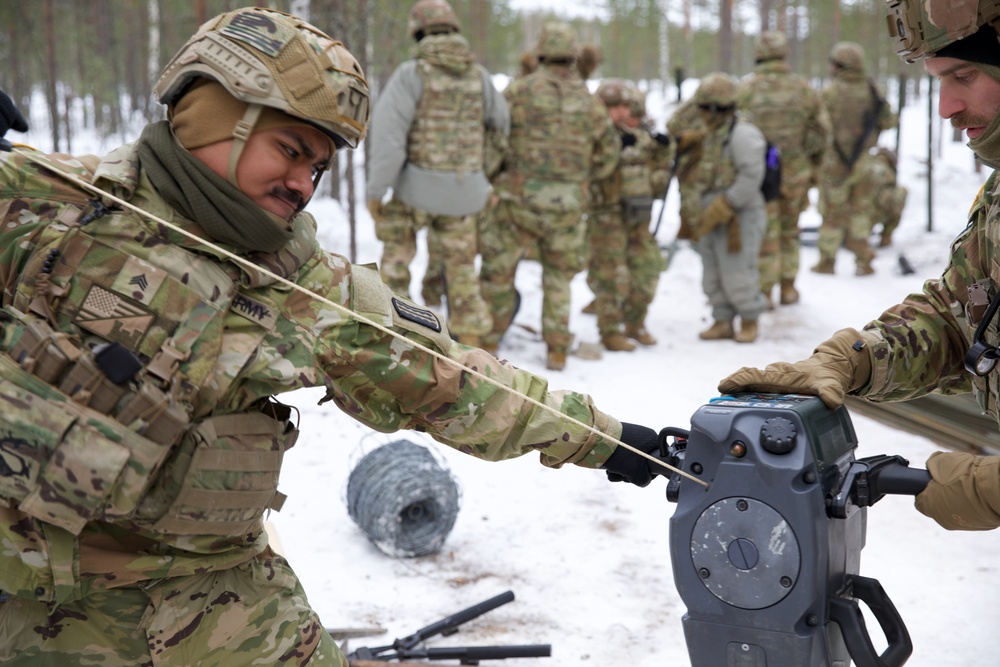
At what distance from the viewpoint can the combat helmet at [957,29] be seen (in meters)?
2.21

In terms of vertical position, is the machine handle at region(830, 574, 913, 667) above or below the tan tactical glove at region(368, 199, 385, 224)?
below

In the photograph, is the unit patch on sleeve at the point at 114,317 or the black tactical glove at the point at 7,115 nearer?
the unit patch on sleeve at the point at 114,317

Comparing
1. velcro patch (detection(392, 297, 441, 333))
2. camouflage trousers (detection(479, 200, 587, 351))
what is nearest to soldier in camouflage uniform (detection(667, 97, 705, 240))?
camouflage trousers (detection(479, 200, 587, 351))

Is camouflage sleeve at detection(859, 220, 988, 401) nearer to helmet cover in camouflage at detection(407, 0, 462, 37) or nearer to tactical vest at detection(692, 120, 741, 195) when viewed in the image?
helmet cover in camouflage at detection(407, 0, 462, 37)

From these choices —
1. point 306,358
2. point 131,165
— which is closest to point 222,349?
point 306,358

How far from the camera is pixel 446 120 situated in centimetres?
705

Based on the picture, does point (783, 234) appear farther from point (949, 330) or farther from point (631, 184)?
point (949, 330)

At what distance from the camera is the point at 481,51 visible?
2492 cm

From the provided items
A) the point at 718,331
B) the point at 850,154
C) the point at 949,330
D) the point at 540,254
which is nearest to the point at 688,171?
the point at 718,331

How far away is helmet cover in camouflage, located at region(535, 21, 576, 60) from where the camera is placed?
7.47 meters

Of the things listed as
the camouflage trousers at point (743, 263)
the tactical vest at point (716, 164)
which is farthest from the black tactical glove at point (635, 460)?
the camouflage trousers at point (743, 263)

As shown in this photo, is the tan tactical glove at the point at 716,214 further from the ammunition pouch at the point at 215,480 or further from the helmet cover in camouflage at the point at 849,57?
the ammunition pouch at the point at 215,480

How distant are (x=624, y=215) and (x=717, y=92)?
138 centimetres

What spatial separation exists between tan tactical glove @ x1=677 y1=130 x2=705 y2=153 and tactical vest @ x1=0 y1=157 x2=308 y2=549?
727 centimetres
